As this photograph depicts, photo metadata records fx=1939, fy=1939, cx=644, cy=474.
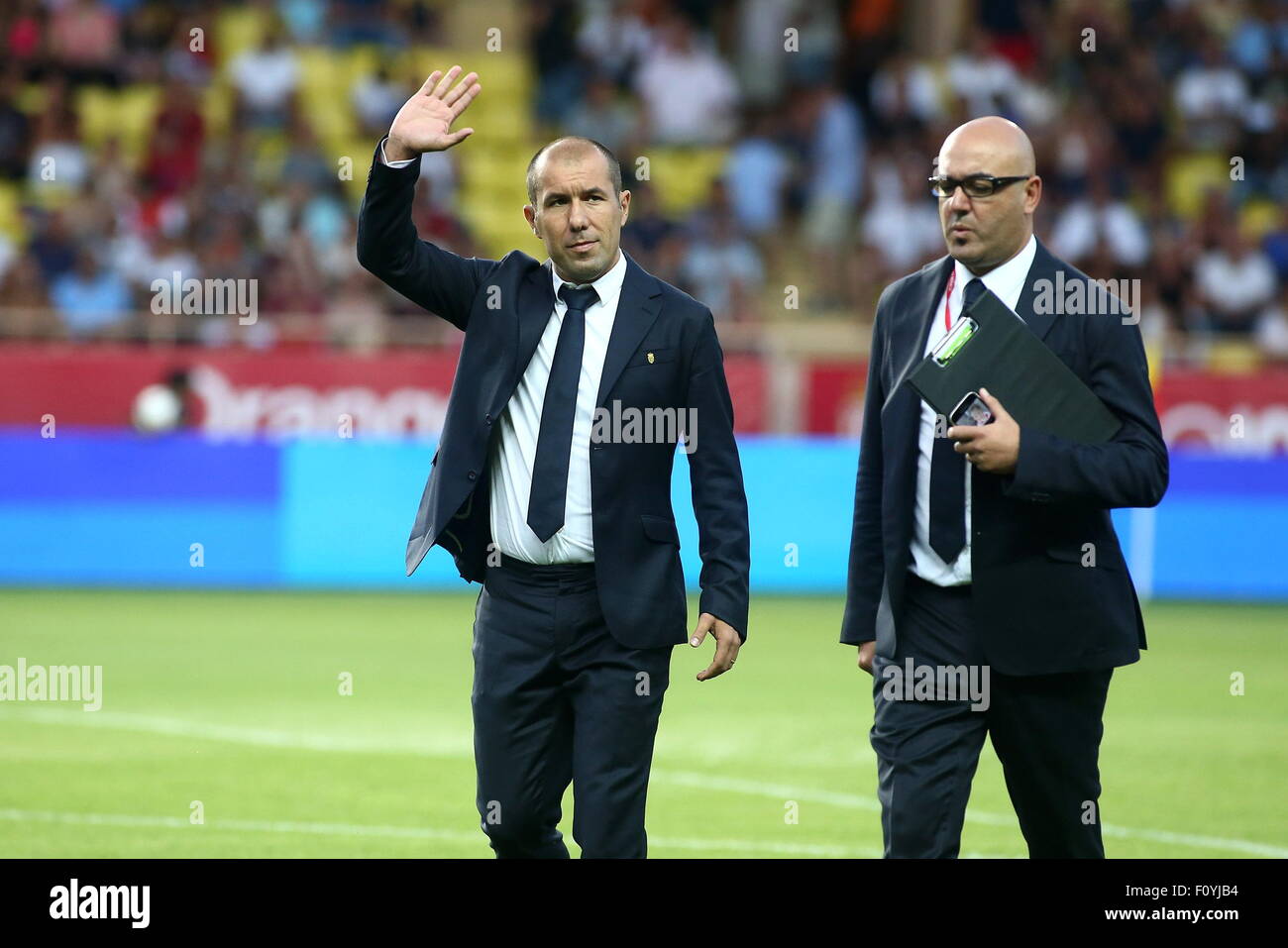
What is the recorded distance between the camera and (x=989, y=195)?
5742 mm

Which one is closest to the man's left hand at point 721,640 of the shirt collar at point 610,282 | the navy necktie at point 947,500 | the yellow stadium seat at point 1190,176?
the navy necktie at point 947,500

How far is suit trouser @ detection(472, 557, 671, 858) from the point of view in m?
5.78

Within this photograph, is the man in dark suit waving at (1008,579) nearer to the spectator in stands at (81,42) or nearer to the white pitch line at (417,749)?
the white pitch line at (417,749)

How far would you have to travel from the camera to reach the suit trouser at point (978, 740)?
5.67 metres

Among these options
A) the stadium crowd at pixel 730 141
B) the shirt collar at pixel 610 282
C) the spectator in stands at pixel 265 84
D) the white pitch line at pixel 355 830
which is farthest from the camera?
the spectator in stands at pixel 265 84

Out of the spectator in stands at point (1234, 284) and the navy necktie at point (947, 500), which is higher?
the spectator in stands at point (1234, 284)

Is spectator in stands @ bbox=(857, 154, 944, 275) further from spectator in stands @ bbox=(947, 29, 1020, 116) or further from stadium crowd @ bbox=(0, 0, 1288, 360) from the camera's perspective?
spectator in stands @ bbox=(947, 29, 1020, 116)

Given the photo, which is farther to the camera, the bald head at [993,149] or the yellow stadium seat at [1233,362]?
the yellow stadium seat at [1233,362]

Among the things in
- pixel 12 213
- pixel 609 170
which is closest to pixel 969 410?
pixel 609 170

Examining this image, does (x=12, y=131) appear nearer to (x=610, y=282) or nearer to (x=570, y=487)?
(x=610, y=282)

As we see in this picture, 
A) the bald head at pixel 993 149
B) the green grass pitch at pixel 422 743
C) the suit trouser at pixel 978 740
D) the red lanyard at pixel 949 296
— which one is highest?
the bald head at pixel 993 149

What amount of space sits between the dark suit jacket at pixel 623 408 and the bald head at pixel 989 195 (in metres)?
0.85

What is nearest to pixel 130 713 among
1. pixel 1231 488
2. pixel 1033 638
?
pixel 1033 638

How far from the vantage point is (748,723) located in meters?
11.2
